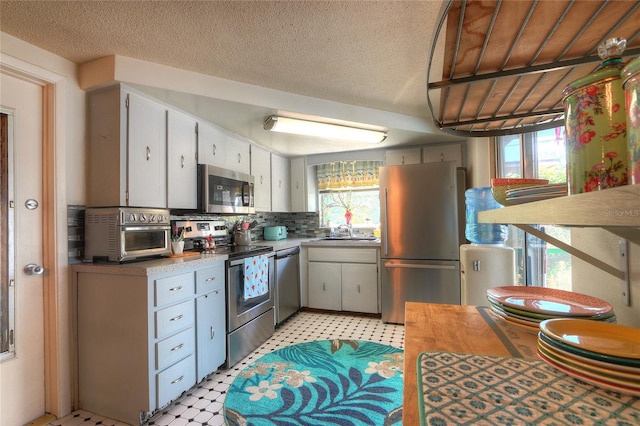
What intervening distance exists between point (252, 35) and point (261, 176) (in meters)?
2.07

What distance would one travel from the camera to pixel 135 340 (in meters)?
1.73

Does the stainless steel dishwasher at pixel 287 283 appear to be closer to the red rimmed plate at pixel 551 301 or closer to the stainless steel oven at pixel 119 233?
the stainless steel oven at pixel 119 233

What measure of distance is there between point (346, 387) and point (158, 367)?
48.4 inches

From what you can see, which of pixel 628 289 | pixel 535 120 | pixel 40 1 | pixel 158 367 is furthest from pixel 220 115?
pixel 628 289

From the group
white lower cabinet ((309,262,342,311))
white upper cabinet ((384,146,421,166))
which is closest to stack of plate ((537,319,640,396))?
white lower cabinet ((309,262,342,311))

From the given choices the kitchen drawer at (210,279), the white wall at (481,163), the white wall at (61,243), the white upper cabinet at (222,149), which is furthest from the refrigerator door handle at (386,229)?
the white wall at (61,243)

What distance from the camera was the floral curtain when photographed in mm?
4250

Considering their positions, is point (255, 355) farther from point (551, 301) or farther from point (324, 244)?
point (551, 301)

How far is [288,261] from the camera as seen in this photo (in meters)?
3.38

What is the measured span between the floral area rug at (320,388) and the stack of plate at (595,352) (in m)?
1.43

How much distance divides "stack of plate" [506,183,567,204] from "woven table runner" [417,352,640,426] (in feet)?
1.08

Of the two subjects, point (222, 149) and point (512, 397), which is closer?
point (512, 397)

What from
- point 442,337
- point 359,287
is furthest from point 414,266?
point 442,337

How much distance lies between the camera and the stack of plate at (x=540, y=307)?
2.30ft
